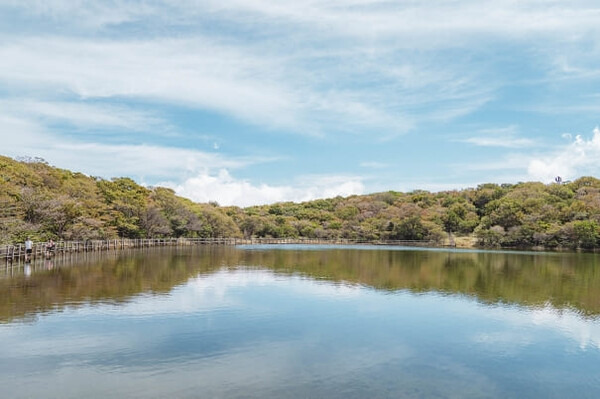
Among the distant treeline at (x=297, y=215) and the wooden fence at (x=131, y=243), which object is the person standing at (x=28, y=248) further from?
the distant treeline at (x=297, y=215)

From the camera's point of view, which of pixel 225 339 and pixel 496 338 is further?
pixel 496 338

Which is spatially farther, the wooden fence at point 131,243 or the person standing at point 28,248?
the wooden fence at point 131,243

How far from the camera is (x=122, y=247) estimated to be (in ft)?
149

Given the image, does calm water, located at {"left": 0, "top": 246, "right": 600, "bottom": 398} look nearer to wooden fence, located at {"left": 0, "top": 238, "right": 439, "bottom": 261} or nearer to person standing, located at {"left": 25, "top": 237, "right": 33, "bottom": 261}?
person standing, located at {"left": 25, "top": 237, "right": 33, "bottom": 261}

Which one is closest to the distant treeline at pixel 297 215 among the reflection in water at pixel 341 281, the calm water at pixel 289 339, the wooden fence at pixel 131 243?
the wooden fence at pixel 131 243

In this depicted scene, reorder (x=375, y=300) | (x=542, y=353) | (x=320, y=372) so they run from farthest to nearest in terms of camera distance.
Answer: (x=375, y=300) → (x=542, y=353) → (x=320, y=372)

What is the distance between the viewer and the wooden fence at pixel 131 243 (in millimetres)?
27453

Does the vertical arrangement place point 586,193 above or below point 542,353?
above

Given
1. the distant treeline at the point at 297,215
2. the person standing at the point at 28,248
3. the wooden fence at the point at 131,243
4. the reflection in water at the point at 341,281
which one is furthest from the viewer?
the distant treeline at the point at 297,215

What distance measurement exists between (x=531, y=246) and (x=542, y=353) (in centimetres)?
6250

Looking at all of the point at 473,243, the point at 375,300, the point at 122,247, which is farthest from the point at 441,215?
the point at 375,300

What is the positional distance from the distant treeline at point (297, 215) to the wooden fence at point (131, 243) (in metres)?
0.89

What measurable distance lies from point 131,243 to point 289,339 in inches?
1556

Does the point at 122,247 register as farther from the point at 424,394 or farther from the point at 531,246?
the point at 531,246
